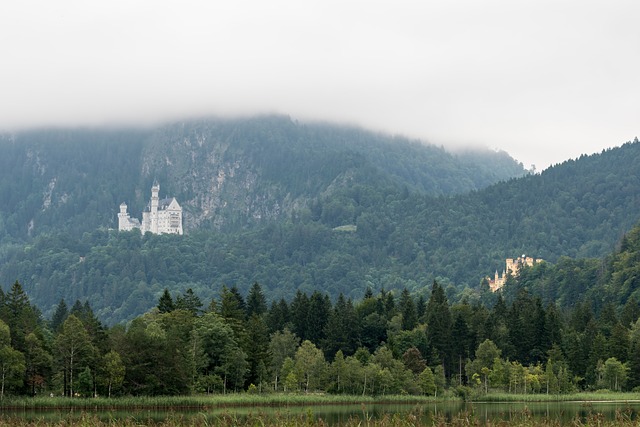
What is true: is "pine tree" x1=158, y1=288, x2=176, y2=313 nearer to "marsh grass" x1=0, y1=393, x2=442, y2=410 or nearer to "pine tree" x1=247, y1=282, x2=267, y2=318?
"pine tree" x1=247, y1=282, x2=267, y2=318

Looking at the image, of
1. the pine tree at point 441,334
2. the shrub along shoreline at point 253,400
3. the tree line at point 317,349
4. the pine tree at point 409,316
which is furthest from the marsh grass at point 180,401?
the pine tree at point 409,316

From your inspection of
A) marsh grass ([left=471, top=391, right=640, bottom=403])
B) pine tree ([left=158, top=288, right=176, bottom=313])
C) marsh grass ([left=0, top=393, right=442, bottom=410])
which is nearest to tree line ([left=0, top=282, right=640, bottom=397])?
pine tree ([left=158, top=288, right=176, bottom=313])

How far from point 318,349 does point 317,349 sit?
3.53 m

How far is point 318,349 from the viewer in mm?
135000

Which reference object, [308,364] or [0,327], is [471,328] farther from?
[0,327]

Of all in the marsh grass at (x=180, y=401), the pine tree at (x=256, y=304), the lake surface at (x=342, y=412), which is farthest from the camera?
the pine tree at (x=256, y=304)

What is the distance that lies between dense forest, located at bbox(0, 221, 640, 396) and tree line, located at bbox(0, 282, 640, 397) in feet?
0.54

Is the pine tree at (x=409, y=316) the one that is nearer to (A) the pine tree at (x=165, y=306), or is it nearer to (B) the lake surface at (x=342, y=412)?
(A) the pine tree at (x=165, y=306)

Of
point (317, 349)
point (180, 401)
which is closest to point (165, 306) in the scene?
point (317, 349)

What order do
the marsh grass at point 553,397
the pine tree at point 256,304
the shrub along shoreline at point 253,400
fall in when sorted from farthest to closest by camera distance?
1. the pine tree at point 256,304
2. the marsh grass at point 553,397
3. the shrub along shoreline at point 253,400

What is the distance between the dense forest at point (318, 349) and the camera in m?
95.2

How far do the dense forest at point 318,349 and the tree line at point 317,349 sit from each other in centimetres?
16

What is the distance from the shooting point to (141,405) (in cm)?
8994

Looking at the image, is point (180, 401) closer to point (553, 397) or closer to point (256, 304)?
point (553, 397)
